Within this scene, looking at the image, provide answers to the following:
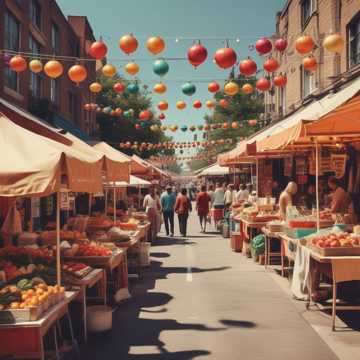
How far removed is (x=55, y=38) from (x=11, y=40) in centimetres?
880

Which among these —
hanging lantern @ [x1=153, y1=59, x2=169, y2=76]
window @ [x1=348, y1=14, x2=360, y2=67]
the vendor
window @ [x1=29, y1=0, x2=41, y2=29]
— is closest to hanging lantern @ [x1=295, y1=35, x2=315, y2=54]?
hanging lantern @ [x1=153, y1=59, x2=169, y2=76]

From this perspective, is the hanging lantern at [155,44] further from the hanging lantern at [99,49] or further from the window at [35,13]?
the window at [35,13]

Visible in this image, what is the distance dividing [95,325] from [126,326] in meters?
0.72

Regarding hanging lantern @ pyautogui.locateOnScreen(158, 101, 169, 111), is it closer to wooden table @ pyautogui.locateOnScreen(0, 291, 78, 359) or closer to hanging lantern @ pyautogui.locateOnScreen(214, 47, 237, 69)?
hanging lantern @ pyautogui.locateOnScreen(214, 47, 237, 69)

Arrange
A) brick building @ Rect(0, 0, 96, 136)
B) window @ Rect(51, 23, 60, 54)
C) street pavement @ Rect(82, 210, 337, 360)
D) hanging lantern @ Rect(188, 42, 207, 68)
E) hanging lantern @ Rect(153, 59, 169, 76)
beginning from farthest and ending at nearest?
window @ Rect(51, 23, 60, 54) → brick building @ Rect(0, 0, 96, 136) → hanging lantern @ Rect(153, 59, 169, 76) → hanging lantern @ Rect(188, 42, 207, 68) → street pavement @ Rect(82, 210, 337, 360)

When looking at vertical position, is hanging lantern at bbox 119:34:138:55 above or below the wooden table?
above

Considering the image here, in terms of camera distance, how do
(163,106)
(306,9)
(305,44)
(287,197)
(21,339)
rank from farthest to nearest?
(306,9) < (163,106) < (287,197) < (305,44) < (21,339)

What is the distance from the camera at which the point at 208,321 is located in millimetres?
7562

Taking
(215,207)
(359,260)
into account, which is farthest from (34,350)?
(215,207)

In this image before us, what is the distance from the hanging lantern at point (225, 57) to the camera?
992cm

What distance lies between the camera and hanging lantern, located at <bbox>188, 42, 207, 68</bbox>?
33.3 feet

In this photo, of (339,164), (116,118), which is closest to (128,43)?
(339,164)

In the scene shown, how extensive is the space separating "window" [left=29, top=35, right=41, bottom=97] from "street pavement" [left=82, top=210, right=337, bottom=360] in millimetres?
13645

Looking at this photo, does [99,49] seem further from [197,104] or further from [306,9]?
[306,9]
